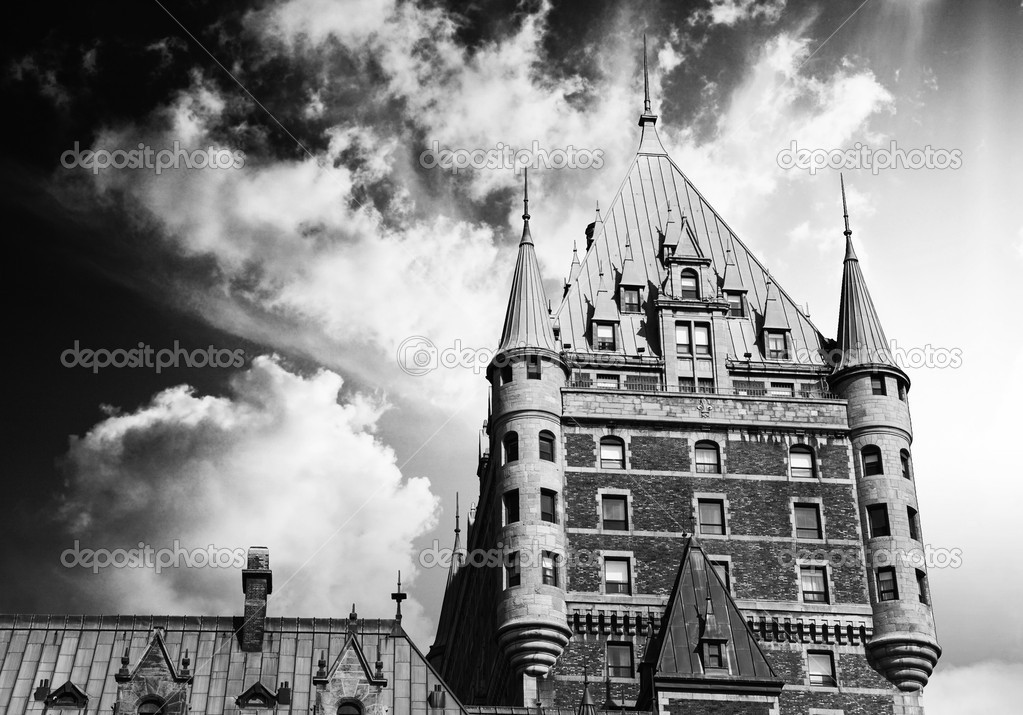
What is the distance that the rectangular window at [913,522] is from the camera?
8473 cm

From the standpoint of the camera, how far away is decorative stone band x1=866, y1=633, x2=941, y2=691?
8056cm

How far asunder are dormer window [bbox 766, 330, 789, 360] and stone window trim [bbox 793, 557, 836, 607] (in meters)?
13.6

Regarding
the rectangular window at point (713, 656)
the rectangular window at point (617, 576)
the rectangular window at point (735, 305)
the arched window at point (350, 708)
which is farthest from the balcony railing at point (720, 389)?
the arched window at point (350, 708)

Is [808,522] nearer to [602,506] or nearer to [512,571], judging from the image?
[602,506]

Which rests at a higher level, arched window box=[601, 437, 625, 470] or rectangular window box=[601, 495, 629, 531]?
arched window box=[601, 437, 625, 470]

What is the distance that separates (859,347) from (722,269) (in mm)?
10206

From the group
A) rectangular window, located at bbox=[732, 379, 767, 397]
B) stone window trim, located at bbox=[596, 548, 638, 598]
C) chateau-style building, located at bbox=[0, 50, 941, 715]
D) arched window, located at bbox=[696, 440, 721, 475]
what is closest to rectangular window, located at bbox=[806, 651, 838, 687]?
chateau-style building, located at bbox=[0, 50, 941, 715]

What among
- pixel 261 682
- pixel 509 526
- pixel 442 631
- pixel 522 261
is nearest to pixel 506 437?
pixel 509 526

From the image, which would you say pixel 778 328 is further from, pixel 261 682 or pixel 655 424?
pixel 261 682

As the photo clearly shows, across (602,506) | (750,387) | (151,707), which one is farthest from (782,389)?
(151,707)

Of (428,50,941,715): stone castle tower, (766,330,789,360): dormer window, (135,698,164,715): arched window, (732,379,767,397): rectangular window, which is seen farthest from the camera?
(766,330,789,360): dormer window

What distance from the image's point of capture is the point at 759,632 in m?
81.2

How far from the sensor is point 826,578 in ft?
272

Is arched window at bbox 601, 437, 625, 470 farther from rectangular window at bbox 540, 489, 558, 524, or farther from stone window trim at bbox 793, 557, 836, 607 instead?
stone window trim at bbox 793, 557, 836, 607
